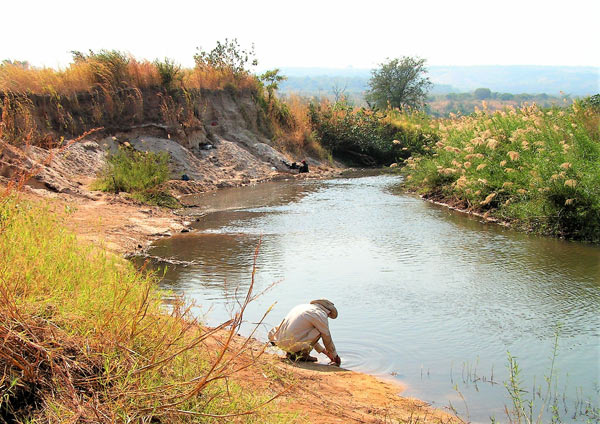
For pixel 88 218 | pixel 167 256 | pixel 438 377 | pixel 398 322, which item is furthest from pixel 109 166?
pixel 438 377

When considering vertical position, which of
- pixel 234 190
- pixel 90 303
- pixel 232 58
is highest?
pixel 232 58

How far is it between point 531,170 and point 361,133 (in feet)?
53.5

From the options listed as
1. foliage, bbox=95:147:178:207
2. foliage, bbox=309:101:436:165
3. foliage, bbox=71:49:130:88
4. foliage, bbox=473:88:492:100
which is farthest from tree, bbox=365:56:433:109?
foliage, bbox=473:88:492:100

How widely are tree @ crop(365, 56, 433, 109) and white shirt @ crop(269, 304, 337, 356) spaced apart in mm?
41479

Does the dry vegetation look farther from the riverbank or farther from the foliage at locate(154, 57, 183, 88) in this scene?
the riverbank

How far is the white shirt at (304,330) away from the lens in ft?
19.3

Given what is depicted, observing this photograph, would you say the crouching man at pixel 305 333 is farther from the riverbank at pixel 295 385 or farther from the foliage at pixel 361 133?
the foliage at pixel 361 133

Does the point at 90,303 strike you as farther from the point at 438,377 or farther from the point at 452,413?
the point at 438,377

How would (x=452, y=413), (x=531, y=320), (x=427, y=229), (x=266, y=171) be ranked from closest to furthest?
(x=452, y=413), (x=531, y=320), (x=427, y=229), (x=266, y=171)

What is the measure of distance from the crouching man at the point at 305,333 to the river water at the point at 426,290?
0.41 metres

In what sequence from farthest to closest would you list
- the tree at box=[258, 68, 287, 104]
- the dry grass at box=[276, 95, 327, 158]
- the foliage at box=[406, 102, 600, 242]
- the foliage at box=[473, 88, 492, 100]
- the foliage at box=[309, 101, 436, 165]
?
the foliage at box=[473, 88, 492, 100]
the foliage at box=[309, 101, 436, 165]
the tree at box=[258, 68, 287, 104]
the dry grass at box=[276, 95, 327, 158]
the foliage at box=[406, 102, 600, 242]

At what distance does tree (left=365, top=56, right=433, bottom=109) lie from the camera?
46.5 meters

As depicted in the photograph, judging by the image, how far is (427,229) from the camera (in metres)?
13.4

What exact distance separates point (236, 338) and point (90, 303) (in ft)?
7.51
